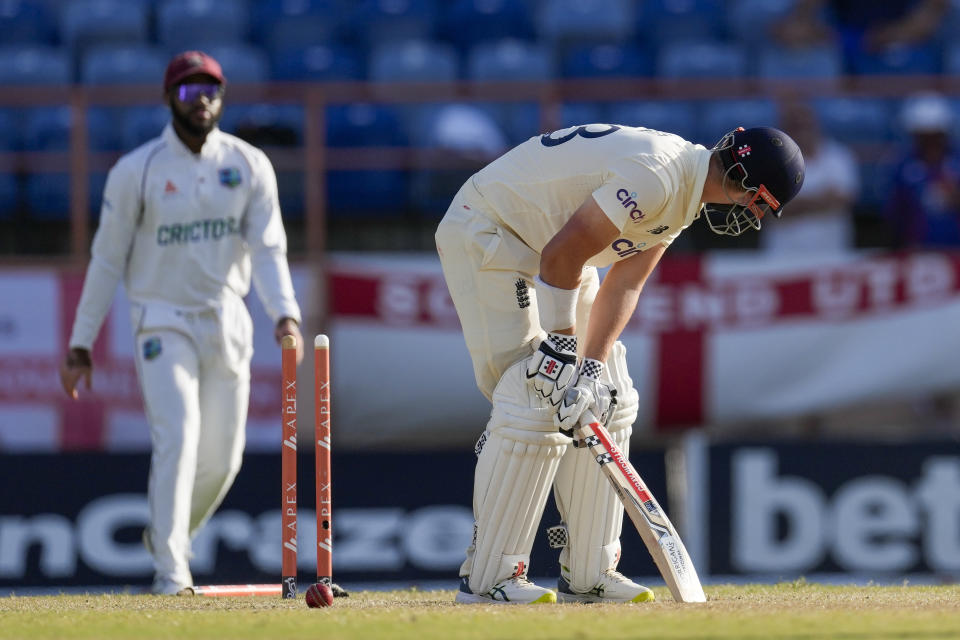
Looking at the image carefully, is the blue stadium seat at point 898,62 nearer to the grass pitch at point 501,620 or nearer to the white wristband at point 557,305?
the grass pitch at point 501,620

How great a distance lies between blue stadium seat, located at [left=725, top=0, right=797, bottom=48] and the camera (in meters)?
12.7

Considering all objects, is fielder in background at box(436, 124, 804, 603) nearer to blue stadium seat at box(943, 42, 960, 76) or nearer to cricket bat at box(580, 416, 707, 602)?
cricket bat at box(580, 416, 707, 602)

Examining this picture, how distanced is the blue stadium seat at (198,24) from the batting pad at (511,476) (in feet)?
25.8

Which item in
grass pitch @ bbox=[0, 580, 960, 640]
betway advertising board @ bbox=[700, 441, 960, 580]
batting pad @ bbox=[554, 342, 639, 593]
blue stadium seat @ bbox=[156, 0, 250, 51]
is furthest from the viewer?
blue stadium seat @ bbox=[156, 0, 250, 51]

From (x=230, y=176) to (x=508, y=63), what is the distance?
576cm

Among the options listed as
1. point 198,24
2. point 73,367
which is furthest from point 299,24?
point 73,367

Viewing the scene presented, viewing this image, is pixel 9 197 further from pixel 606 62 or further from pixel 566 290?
pixel 566 290

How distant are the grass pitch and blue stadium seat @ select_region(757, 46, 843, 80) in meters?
7.19

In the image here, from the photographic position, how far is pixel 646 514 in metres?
5.34

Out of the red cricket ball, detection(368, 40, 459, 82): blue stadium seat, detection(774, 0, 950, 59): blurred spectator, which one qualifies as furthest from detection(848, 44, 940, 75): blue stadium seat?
the red cricket ball

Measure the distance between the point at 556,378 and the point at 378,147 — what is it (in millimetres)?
6367

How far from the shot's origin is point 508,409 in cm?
529

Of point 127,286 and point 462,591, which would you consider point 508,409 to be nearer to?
point 462,591

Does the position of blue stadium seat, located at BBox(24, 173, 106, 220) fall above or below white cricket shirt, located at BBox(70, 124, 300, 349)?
above
